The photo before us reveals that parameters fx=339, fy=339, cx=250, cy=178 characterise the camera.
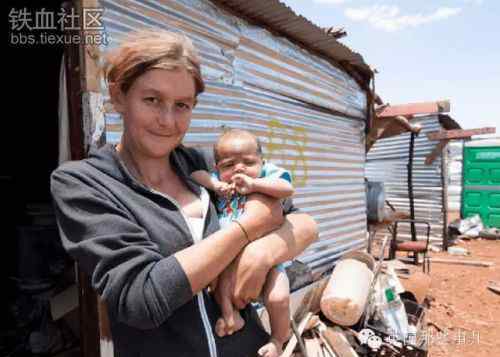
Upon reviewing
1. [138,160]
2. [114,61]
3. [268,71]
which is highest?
[268,71]

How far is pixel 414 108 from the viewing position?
7.52 metres

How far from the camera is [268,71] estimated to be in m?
3.99

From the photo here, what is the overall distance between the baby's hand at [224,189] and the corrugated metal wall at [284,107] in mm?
730

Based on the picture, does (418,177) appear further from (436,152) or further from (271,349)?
(271,349)

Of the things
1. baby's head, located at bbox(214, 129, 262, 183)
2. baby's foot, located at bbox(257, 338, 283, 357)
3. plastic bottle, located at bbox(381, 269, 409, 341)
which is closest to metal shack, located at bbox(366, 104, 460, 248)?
plastic bottle, located at bbox(381, 269, 409, 341)

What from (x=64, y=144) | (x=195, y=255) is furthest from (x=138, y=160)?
(x=64, y=144)

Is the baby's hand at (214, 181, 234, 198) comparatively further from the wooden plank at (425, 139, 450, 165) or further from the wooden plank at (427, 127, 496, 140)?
the wooden plank at (425, 139, 450, 165)

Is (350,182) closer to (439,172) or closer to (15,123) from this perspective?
(15,123)

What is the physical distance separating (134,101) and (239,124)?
7.52 feet

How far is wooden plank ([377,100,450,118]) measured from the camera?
23.7 feet

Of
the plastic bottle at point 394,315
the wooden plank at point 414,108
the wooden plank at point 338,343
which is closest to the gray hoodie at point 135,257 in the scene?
the wooden plank at point 338,343

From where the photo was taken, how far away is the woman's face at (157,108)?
127 cm

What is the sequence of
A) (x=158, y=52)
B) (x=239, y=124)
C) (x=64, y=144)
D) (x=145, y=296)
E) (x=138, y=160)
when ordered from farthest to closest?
(x=239, y=124)
(x=64, y=144)
(x=138, y=160)
(x=158, y=52)
(x=145, y=296)

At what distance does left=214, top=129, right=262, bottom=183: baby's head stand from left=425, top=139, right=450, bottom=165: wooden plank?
11153 mm
